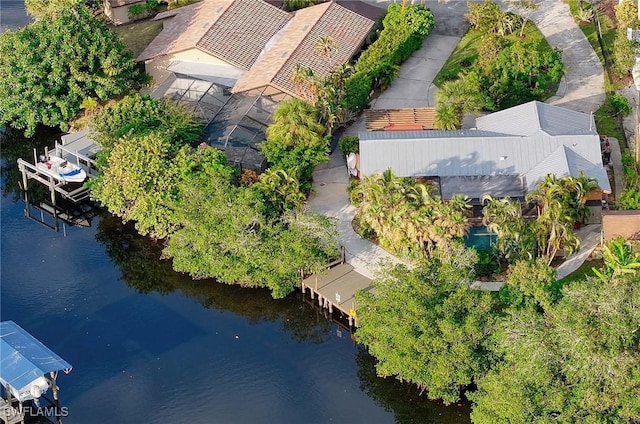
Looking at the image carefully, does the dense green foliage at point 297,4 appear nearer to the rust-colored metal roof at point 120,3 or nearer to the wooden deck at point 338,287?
the rust-colored metal roof at point 120,3

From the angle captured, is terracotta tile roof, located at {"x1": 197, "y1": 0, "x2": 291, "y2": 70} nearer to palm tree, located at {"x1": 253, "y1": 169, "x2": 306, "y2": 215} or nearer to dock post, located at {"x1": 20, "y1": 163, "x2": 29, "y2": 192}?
dock post, located at {"x1": 20, "y1": 163, "x2": 29, "y2": 192}

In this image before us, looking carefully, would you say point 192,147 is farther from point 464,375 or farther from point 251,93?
point 464,375

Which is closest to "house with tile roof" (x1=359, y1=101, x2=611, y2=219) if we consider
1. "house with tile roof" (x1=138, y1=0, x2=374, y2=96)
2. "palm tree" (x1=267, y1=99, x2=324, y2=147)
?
"palm tree" (x1=267, y1=99, x2=324, y2=147)

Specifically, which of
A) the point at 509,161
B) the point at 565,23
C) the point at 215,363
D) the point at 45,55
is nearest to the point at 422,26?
the point at 565,23

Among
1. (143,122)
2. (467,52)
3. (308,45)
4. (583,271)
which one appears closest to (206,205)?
(143,122)

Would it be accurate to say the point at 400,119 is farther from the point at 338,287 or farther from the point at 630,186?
the point at 338,287

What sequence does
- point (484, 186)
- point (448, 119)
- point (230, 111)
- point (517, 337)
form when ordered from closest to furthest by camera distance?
point (517, 337)
point (484, 186)
point (448, 119)
point (230, 111)
